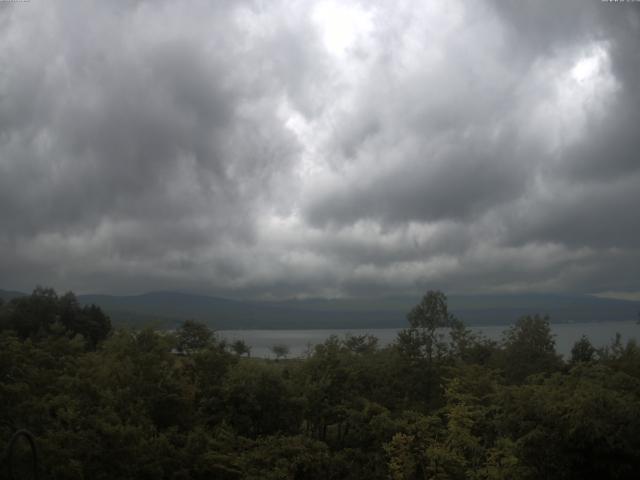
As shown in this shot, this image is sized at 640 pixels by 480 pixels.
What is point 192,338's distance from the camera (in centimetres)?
3522

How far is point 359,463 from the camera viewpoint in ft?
78.7

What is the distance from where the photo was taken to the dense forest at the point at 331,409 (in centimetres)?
1666

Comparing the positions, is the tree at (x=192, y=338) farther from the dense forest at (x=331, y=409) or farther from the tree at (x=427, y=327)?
the tree at (x=427, y=327)

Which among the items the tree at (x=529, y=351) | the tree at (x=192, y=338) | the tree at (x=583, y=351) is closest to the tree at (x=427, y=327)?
the tree at (x=529, y=351)

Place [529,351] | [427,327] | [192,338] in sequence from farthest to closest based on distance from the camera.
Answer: [192,338] → [529,351] → [427,327]

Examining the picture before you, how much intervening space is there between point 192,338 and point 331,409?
12096 millimetres

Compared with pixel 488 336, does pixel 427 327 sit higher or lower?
higher

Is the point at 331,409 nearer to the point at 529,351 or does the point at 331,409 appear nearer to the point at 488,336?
the point at 529,351

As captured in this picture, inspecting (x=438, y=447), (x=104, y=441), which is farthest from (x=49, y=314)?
(x=438, y=447)

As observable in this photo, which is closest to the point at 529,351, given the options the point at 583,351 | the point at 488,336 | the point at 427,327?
the point at 427,327

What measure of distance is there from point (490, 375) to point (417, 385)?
3832 mm

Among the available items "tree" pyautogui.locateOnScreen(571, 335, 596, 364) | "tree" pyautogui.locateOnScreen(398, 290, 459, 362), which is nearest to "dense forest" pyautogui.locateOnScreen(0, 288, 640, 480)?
"tree" pyautogui.locateOnScreen(398, 290, 459, 362)

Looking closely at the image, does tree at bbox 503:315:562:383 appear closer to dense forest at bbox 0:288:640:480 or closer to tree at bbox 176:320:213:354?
dense forest at bbox 0:288:640:480

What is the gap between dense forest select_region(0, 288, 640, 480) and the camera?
16.7m
